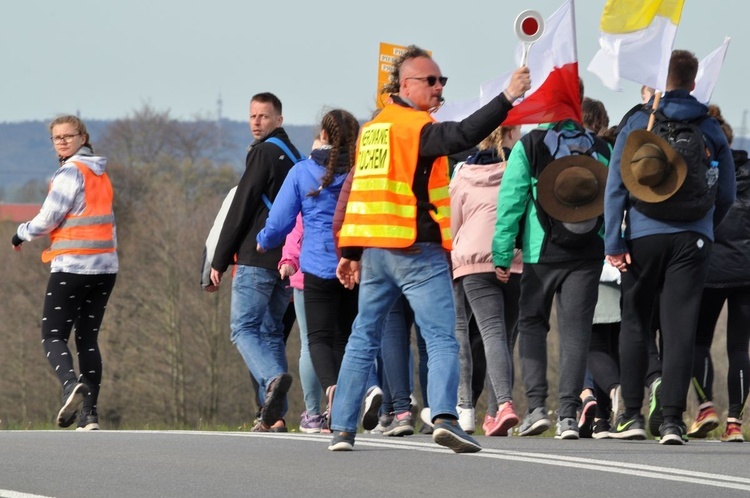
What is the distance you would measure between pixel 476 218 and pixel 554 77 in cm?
115

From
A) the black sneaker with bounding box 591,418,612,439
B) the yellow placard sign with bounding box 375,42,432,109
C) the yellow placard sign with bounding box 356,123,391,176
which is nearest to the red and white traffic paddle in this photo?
the yellow placard sign with bounding box 356,123,391,176

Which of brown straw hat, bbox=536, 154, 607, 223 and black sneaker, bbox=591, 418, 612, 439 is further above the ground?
brown straw hat, bbox=536, 154, 607, 223

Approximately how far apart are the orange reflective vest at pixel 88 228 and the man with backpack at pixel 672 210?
395cm

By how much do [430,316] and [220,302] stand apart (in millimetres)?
45279

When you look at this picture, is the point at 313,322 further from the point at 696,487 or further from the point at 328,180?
the point at 696,487

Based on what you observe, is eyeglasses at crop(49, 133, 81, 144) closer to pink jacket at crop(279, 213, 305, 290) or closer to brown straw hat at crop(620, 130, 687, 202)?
pink jacket at crop(279, 213, 305, 290)

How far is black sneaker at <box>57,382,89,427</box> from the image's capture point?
37.6 feet

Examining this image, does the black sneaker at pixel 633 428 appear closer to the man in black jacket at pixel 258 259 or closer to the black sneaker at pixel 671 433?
the black sneaker at pixel 671 433

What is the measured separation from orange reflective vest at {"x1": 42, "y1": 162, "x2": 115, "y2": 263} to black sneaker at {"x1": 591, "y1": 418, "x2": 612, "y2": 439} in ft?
12.0

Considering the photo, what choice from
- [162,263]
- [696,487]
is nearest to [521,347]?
[696,487]

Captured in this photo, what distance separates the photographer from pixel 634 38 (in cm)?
985

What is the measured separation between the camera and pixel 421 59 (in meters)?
8.34

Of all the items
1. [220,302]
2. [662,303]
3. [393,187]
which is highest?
[393,187]

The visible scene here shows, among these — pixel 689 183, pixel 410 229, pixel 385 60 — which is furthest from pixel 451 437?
pixel 385 60
